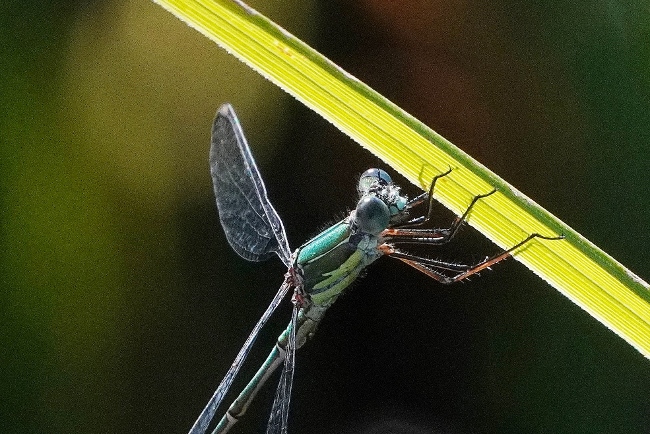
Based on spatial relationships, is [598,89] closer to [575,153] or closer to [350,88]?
[575,153]

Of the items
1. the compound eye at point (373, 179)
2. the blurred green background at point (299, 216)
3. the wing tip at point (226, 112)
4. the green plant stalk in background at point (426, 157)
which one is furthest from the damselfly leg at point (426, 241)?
the blurred green background at point (299, 216)

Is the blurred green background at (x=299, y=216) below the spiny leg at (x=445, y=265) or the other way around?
the other way around

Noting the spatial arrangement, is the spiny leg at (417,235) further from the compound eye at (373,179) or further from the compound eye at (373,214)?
the compound eye at (373,179)

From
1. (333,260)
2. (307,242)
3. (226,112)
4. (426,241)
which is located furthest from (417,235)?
(226,112)

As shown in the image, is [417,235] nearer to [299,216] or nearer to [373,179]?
[373,179]

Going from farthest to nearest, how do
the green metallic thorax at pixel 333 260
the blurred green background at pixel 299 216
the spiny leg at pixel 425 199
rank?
the blurred green background at pixel 299 216 → the green metallic thorax at pixel 333 260 → the spiny leg at pixel 425 199

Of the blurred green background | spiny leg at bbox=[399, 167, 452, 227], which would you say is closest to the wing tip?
spiny leg at bbox=[399, 167, 452, 227]

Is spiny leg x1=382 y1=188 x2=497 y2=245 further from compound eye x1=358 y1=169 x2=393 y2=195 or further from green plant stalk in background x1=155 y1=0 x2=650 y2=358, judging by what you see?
green plant stalk in background x1=155 y1=0 x2=650 y2=358

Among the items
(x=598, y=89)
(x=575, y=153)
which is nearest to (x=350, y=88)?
(x=598, y=89)
